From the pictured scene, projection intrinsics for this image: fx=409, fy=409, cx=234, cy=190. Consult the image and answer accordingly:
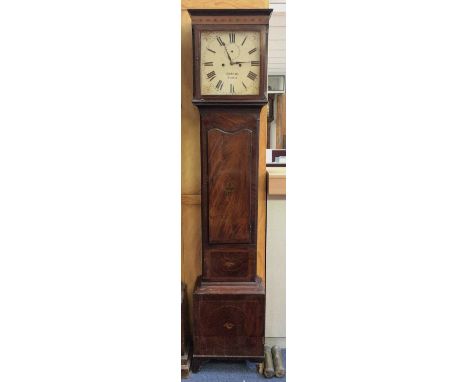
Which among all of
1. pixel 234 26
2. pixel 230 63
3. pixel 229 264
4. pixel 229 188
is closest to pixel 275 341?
pixel 229 264

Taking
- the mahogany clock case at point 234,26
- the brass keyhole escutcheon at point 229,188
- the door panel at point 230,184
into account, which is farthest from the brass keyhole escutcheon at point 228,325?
the mahogany clock case at point 234,26

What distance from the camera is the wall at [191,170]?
1.67 metres

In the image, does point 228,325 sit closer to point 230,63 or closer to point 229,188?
point 229,188

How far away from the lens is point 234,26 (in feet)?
4.82

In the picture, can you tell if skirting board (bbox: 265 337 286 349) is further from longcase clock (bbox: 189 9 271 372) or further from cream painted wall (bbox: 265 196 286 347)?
longcase clock (bbox: 189 9 271 372)

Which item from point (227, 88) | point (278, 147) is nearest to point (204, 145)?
point (227, 88)

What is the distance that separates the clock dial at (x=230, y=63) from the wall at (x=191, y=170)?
0.19 metres

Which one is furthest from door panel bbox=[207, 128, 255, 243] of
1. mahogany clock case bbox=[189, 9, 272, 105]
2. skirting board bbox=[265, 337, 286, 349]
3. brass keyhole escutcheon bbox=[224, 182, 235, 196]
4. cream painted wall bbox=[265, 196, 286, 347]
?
skirting board bbox=[265, 337, 286, 349]

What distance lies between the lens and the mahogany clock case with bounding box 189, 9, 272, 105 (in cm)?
146

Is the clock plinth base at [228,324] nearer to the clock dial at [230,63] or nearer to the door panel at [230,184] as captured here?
the door panel at [230,184]
